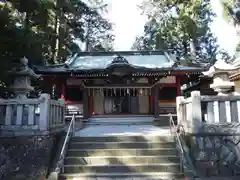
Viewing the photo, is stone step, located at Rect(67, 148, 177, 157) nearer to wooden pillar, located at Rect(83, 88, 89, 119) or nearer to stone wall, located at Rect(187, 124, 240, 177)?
stone wall, located at Rect(187, 124, 240, 177)

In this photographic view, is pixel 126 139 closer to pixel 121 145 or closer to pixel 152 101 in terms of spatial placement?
pixel 121 145

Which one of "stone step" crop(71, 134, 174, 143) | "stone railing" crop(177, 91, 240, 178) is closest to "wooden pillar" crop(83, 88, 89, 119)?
"stone step" crop(71, 134, 174, 143)

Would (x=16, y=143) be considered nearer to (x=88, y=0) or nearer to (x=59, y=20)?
(x=59, y=20)

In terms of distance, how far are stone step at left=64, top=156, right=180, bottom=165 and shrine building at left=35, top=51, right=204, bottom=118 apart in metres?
5.65

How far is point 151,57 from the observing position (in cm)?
1556

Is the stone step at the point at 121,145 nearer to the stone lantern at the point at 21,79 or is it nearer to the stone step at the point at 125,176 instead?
the stone step at the point at 125,176

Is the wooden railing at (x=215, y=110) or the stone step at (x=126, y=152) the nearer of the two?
the wooden railing at (x=215, y=110)

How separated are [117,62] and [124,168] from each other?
6.19 meters

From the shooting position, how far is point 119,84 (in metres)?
12.7

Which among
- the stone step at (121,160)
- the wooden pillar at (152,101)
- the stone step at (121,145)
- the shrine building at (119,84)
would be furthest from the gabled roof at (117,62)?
the stone step at (121,160)

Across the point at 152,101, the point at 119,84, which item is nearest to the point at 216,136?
the point at 152,101

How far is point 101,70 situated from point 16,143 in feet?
19.9

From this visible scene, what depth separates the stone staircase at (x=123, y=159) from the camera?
19.9 ft

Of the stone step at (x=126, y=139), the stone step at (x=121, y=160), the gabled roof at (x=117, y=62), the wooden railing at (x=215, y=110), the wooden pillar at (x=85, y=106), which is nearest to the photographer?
the wooden railing at (x=215, y=110)
